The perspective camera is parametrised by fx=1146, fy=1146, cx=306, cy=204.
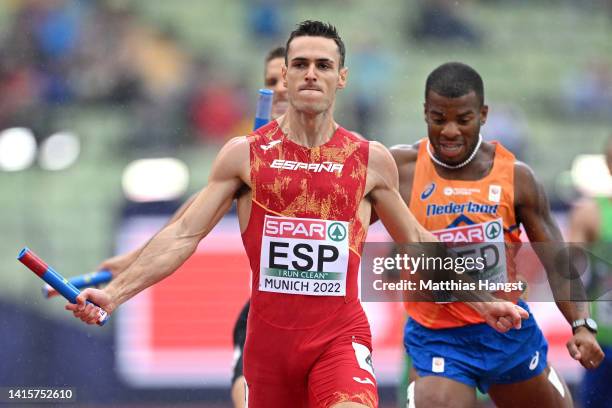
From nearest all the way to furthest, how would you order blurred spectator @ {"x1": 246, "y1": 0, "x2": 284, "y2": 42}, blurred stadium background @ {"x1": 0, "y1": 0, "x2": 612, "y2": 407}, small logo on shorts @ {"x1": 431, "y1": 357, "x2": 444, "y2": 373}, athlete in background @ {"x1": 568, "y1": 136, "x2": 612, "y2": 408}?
1. small logo on shorts @ {"x1": 431, "y1": 357, "x2": 444, "y2": 373}
2. athlete in background @ {"x1": 568, "y1": 136, "x2": 612, "y2": 408}
3. blurred stadium background @ {"x1": 0, "y1": 0, "x2": 612, "y2": 407}
4. blurred spectator @ {"x1": 246, "y1": 0, "x2": 284, "y2": 42}

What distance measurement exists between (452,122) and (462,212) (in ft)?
1.83

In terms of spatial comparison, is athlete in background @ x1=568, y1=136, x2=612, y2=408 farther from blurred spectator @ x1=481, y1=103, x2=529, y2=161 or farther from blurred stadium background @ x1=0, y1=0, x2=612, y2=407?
blurred spectator @ x1=481, y1=103, x2=529, y2=161

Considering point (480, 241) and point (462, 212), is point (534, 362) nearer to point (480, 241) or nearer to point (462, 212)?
point (480, 241)

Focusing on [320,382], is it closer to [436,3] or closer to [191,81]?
[191,81]

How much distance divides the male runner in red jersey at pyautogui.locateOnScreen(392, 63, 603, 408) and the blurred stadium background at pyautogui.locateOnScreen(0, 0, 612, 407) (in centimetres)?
489

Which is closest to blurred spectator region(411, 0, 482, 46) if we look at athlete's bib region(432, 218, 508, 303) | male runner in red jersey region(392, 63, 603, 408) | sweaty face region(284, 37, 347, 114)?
male runner in red jersey region(392, 63, 603, 408)

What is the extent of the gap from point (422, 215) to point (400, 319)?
511 centimetres

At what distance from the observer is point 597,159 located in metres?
13.5

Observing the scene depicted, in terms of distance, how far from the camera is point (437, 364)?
6992 millimetres

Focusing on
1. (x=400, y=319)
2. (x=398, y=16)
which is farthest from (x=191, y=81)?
(x=400, y=319)

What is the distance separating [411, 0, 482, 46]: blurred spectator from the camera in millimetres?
17734

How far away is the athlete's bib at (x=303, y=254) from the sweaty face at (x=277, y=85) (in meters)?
2.20

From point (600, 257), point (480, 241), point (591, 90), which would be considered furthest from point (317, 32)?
point (591, 90)

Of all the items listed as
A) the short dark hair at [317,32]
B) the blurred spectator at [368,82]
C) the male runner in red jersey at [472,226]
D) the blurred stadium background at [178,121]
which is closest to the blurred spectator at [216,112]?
the blurred stadium background at [178,121]
